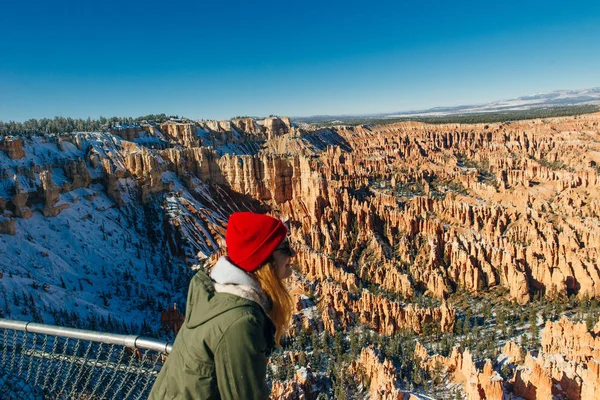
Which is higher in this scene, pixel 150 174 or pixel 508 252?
pixel 150 174

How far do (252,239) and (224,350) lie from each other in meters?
0.63

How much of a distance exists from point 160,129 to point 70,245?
36795mm

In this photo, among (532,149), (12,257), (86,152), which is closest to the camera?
(12,257)

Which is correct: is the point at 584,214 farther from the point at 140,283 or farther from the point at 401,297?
the point at 140,283

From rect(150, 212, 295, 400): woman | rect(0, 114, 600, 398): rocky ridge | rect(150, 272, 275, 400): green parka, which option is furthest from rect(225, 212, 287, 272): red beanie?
rect(0, 114, 600, 398): rocky ridge

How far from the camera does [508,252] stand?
29750 millimetres

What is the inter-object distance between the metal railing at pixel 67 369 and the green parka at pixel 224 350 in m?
2.37

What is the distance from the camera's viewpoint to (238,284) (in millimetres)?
2264

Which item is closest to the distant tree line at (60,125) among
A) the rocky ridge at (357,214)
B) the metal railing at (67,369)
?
the rocky ridge at (357,214)

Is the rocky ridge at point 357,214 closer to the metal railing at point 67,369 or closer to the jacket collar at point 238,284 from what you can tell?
the metal railing at point 67,369

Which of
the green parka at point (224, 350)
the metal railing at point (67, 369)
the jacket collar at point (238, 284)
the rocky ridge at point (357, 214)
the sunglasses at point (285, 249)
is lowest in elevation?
the rocky ridge at point (357, 214)

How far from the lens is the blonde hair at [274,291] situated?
2371mm

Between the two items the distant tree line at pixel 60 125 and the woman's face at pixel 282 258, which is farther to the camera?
the distant tree line at pixel 60 125

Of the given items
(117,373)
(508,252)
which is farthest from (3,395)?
(508,252)
